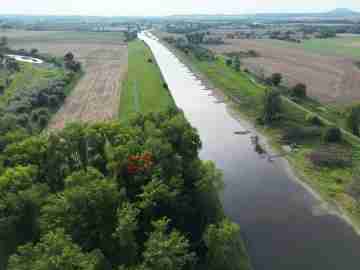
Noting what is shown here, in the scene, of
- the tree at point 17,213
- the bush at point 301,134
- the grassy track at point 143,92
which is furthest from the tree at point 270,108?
the tree at point 17,213

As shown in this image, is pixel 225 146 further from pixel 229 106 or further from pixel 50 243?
pixel 50 243

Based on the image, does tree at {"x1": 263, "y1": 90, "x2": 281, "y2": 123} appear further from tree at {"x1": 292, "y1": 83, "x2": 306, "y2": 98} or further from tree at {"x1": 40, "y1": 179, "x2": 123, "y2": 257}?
tree at {"x1": 40, "y1": 179, "x2": 123, "y2": 257}

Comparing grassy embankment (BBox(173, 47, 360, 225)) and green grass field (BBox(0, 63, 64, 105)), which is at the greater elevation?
green grass field (BBox(0, 63, 64, 105))

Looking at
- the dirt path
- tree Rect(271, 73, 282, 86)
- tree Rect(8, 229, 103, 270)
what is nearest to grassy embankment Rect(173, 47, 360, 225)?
tree Rect(271, 73, 282, 86)

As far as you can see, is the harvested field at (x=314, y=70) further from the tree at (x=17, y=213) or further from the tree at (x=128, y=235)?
the tree at (x=17, y=213)

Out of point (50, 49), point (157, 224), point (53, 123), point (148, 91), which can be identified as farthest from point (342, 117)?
point (50, 49)

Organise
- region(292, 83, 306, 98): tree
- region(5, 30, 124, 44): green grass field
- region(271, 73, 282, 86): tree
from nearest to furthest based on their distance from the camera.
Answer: region(292, 83, 306, 98): tree → region(271, 73, 282, 86): tree → region(5, 30, 124, 44): green grass field
